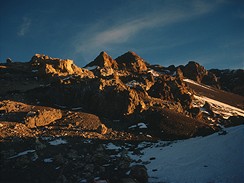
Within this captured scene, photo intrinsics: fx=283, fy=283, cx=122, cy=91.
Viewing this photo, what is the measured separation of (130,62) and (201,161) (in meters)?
88.9

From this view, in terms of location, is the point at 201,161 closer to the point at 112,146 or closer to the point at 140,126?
the point at 112,146

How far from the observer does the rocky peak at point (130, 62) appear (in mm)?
107688

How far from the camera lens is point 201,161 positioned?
2667 centimetres

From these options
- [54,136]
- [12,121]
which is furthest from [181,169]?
[12,121]

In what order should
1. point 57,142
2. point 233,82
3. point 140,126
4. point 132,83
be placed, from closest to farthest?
1. point 57,142
2. point 140,126
3. point 132,83
4. point 233,82

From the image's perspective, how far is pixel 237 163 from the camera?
24000 mm

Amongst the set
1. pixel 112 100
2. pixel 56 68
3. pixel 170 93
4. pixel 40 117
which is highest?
pixel 56 68

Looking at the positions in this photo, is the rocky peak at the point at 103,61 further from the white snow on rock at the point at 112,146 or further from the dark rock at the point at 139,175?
the dark rock at the point at 139,175

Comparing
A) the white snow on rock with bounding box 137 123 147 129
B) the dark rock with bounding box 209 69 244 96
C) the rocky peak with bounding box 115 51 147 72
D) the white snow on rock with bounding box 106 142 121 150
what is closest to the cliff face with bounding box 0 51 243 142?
the white snow on rock with bounding box 137 123 147 129

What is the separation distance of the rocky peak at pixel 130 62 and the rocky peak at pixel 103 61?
4.02 meters

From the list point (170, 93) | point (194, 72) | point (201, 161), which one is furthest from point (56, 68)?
point (194, 72)

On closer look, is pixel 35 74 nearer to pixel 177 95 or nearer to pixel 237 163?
pixel 177 95

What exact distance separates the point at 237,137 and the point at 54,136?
20.4 m

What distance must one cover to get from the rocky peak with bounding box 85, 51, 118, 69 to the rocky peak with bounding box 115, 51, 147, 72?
4.02 meters
